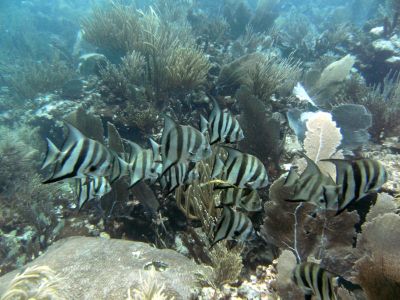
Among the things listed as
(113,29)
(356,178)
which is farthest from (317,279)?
(113,29)

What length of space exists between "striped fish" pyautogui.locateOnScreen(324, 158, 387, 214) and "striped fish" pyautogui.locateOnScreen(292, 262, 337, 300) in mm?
490

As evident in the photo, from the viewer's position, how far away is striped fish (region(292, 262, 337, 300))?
214 centimetres

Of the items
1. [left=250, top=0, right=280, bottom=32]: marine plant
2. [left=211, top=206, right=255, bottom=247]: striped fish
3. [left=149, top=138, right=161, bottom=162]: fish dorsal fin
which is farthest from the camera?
[left=250, top=0, right=280, bottom=32]: marine plant

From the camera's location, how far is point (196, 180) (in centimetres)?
460

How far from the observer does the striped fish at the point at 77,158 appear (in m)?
2.23

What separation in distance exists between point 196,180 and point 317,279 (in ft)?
8.53

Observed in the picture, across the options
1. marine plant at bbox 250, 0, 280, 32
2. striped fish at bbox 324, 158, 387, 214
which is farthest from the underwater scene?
marine plant at bbox 250, 0, 280, 32

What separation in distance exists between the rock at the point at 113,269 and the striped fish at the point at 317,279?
1560mm

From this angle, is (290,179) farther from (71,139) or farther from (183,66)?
(183,66)

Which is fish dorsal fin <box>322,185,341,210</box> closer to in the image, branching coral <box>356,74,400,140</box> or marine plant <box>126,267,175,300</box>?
marine plant <box>126,267,175,300</box>

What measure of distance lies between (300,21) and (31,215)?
18.8 meters

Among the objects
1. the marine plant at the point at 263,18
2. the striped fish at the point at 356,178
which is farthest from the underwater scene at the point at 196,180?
the marine plant at the point at 263,18

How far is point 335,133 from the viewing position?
16.0ft

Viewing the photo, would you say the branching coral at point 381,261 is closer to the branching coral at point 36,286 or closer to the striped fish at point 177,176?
the striped fish at point 177,176
